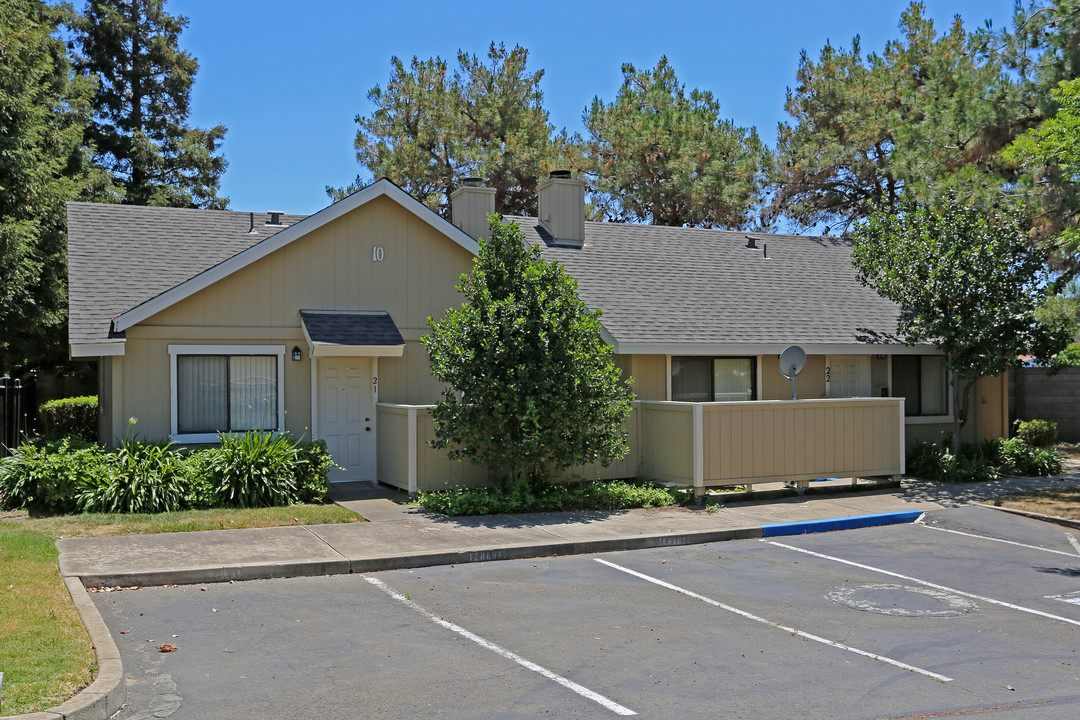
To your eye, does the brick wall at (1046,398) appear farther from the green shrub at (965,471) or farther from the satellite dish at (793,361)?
the satellite dish at (793,361)

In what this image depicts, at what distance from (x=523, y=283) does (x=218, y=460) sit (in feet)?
16.4

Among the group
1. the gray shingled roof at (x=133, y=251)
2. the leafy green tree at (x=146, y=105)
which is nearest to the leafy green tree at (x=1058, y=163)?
the gray shingled roof at (x=133, y=251)

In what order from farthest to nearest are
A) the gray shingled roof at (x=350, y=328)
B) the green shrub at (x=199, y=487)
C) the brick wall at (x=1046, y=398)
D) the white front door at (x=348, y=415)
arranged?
the brick wall at (x=1046, y=398) → the white front door at (x=348, y=415) → the gray shingled roof at (x=350, y=328) → the green shrub at (x=199, y=487)

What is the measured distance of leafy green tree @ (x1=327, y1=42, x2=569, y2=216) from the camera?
35.9 meters

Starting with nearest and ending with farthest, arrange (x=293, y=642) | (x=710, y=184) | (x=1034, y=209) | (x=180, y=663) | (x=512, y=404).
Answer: (x=180, y=663) → (x=293, y=642) → (x=512, y=404) → (x=1034, y=209) → (x=710, y=184)

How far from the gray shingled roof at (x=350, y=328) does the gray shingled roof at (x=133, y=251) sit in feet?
8.03

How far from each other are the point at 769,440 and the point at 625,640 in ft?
26.5

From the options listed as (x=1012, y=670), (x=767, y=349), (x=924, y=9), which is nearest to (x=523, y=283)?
(x=767, y=349)

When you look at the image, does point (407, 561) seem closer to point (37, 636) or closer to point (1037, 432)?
point (37, 636)

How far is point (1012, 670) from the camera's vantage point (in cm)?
673

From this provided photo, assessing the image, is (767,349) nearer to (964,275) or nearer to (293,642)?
(964,275)

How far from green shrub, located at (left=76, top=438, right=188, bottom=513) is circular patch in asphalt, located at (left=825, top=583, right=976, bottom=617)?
28.5 ft

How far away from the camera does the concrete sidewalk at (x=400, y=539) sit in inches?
371

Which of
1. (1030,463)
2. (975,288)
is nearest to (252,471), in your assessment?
(975,288)
